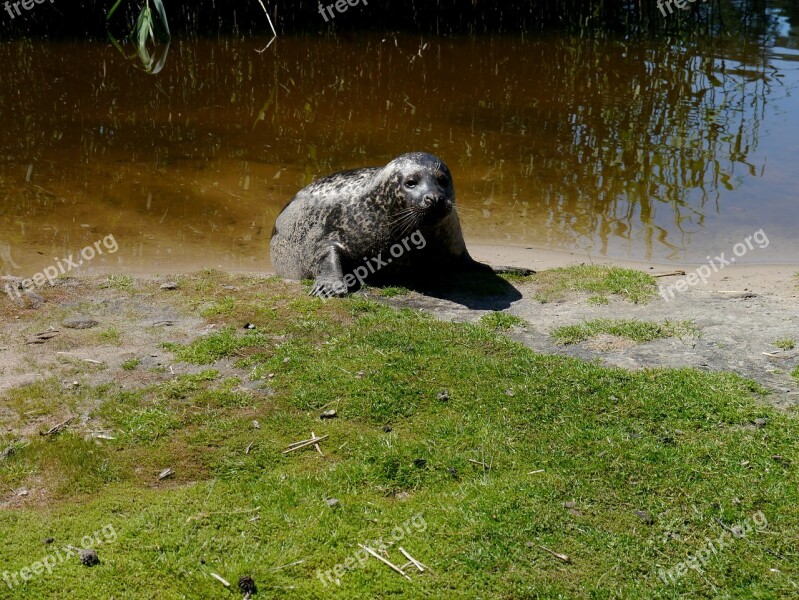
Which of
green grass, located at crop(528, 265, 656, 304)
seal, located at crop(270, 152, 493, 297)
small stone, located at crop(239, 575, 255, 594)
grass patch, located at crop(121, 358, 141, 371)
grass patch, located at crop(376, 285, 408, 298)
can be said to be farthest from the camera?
seal, located at crop(270, 152, 493, 297)

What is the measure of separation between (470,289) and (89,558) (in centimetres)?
554

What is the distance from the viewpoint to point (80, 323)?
7.84 meters

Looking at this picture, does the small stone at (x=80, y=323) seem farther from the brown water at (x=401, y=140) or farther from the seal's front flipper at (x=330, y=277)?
the brown water at (x=401, y=140)

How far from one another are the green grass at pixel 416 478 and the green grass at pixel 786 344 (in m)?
0.89

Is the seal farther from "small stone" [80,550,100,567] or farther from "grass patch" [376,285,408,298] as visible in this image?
"small stone" [80,550,100,567]

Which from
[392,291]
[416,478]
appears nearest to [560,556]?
Answer: [416,478]

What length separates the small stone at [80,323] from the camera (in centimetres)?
779

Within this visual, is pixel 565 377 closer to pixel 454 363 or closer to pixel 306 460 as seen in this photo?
pixel 454 363

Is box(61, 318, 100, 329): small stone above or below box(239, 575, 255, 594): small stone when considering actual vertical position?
above

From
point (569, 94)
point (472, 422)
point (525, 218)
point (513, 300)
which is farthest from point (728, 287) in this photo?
point (569, 94)

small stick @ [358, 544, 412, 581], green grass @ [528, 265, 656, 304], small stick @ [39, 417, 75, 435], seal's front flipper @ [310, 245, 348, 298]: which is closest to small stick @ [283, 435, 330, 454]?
small stick @ [358, 544, 412, 581]

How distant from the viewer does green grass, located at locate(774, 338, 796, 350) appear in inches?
282

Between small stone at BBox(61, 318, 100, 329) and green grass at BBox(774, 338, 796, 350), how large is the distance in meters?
5.79

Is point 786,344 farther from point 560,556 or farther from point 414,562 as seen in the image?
point 414,562
